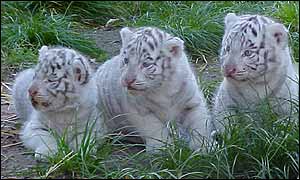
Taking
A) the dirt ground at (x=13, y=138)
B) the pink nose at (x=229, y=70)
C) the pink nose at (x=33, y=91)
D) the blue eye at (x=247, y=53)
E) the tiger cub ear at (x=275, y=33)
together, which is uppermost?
the tiger cub ear at (x=275, y=33)

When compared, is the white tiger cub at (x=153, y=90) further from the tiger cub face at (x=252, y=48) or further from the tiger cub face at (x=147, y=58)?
the tiger cub face at (x=252, y=48)

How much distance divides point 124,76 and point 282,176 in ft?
4.13

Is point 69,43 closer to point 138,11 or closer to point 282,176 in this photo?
point 138,11

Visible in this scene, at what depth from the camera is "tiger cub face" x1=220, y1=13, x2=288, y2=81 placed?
225 inches

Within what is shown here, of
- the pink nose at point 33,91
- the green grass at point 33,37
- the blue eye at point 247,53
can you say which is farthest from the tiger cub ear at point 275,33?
the green grass at point 33,37

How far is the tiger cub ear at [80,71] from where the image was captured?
596 centimetres

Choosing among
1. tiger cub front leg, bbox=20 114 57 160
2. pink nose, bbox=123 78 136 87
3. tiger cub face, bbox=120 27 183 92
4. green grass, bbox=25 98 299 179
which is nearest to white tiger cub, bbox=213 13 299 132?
green grass, bbox=25 98 299 179

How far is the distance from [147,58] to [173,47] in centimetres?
23

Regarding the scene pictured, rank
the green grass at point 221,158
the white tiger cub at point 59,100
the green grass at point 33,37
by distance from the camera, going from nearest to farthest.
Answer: the green grass at point 221,158 < the white tiger cub at point 59,100 < the green grass at point 33,37

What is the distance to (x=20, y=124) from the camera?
678cm

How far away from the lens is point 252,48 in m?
5.79

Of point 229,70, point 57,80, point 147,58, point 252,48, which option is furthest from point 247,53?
point 57,80

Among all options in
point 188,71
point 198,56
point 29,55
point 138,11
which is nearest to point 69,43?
point 29,55

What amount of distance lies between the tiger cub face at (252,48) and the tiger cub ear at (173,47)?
313 millimetres
